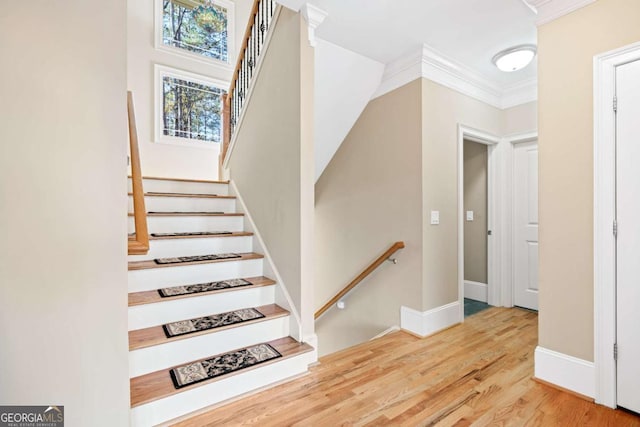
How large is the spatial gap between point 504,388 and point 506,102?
9.96 feet

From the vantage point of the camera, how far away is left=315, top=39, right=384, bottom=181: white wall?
2.74m

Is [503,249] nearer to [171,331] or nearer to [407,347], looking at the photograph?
[407,347]

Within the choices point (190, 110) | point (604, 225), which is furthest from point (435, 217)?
point (190, 110)

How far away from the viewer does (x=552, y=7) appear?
6.25ft

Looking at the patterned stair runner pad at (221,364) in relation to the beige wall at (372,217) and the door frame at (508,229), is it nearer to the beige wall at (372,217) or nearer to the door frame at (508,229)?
the beige wall at (372,217)

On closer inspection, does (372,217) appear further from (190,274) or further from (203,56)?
(203,56)

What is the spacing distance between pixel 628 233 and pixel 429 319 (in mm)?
1557

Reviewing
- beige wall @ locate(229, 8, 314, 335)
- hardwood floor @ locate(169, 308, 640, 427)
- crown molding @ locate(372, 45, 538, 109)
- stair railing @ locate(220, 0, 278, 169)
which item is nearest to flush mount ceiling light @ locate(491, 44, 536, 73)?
crown molding @ locate(372, 45, 538, 109)

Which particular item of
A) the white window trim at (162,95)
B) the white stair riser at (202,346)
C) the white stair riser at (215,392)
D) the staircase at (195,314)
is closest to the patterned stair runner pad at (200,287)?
the staircase at (195,314)

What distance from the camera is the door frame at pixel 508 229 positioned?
3.44m

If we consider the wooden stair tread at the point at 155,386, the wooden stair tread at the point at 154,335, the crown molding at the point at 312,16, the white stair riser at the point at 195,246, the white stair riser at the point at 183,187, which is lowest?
the wooden stair tread at the point at 155,386

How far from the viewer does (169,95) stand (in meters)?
4.60

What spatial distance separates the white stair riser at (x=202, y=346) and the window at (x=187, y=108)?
3.53 m

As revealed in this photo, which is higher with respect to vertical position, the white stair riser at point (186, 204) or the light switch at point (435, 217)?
the white stair riser at point (186, 204)
